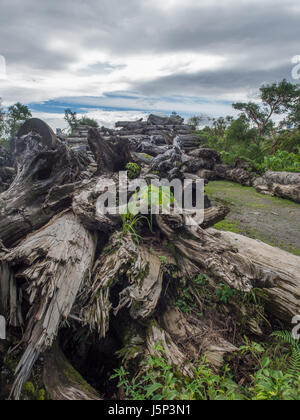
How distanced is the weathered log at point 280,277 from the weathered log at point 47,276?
1.87m

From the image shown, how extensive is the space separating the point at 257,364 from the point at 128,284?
134 cm

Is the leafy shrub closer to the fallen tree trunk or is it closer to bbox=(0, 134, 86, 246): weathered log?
the fallen tree trunk

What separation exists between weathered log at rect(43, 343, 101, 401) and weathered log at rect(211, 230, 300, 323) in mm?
1817

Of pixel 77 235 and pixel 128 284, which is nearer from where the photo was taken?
pixel 128 284

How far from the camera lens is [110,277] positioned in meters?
2.22

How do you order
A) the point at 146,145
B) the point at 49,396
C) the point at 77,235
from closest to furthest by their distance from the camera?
1. the point at 49,396
2. the point at 77,235
3. the point at 146,145

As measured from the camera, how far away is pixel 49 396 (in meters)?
1.56

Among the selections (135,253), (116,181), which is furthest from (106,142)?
(135,253)

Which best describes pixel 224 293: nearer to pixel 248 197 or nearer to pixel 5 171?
pixel 248 197

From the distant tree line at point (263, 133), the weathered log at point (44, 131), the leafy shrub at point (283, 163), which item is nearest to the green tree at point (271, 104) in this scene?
the distant tree line at point (263, 133)

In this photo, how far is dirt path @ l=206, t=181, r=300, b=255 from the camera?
13.9 feet

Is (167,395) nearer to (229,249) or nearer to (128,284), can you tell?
(128,284)

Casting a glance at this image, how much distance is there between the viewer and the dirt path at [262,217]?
4.24 meters
